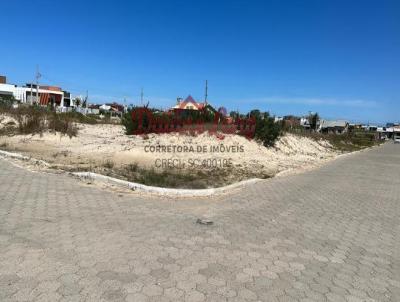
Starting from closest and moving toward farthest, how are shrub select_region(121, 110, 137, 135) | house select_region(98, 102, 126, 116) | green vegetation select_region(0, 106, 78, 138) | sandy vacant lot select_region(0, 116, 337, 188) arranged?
sandy vacant lot select_region(0, 116, 337, 188) < green vegetation select_region(0, 106, 78, 138) < shrub select_region(121, 110, 137, 135) < house select_region(98, 102, 126, 116)

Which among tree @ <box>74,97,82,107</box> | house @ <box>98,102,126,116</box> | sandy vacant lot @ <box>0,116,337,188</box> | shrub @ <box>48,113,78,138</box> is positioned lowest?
sandy vacant lot @ <box>0,116,337,188</box>

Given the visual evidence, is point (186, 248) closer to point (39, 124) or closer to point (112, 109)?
point (39, 124)

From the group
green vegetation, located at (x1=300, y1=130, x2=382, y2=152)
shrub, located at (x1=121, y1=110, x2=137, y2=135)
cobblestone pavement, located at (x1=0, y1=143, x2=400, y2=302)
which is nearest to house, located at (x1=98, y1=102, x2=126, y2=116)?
green vegetation, located at (x1=300, y1=130, x2=382, y2=152)

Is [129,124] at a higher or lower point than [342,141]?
higher

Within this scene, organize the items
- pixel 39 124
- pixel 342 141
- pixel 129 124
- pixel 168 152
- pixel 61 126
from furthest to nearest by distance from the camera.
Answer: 1. pixel 342 141
2. pixel 129 124
3. pixel 61 126
4. pixel 39 124
5. pixel 168 152

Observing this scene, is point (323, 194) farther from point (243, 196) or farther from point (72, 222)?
point (72, 222)

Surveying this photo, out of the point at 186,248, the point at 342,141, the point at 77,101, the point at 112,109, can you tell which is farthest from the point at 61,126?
the point at 112,109

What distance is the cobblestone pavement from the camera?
3.54 meters

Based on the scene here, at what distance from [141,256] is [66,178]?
5.16m

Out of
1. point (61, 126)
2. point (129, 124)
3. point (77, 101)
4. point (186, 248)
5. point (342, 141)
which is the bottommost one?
point (186, 248)

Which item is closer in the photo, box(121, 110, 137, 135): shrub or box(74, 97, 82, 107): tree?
box(121, 110, 137, 135): shrub

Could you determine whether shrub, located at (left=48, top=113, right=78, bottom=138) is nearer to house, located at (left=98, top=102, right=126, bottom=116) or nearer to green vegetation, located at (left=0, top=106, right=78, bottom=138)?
green vegetation, located at (left=0, top=106, right=78, bottom=138)

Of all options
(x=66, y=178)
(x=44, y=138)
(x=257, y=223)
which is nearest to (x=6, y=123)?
(x=44, y=138)

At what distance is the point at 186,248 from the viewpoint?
15.3 ft
